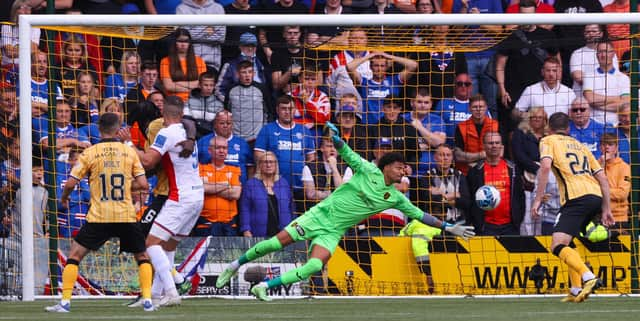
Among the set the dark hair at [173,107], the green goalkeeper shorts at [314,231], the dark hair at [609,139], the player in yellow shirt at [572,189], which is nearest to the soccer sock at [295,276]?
the green goalkeeper shorts at [314,231]

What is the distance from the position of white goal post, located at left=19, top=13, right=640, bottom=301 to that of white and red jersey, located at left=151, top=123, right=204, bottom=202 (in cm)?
162

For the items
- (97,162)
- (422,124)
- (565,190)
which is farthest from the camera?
(422,124)

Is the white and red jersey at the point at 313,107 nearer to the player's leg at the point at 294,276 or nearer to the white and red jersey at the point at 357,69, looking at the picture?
the white and red jersey at the point at 357,69

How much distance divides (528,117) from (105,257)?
5849mm

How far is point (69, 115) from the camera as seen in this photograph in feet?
49.0

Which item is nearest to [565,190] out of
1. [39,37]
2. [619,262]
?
[619,262]

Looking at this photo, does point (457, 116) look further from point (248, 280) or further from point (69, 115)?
point (69, 115)

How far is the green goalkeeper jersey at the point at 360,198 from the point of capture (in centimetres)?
1251

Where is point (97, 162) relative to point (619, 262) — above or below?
above

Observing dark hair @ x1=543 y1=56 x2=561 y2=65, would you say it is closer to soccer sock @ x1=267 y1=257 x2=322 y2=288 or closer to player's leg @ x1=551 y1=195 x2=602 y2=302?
player's leg @ x1=551 y1=195 x2=602 y2=302

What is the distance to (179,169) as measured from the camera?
12703mm

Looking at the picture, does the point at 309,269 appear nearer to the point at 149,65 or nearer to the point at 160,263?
the point at 160,263

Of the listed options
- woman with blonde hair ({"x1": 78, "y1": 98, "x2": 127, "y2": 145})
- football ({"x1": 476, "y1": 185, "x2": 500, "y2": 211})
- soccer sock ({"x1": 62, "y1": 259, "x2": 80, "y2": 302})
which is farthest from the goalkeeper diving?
woman with blonde hair ({"x1": 78, "y1": 98, "x2": 127, "y2": 145})

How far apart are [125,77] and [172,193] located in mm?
3237
